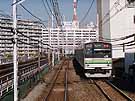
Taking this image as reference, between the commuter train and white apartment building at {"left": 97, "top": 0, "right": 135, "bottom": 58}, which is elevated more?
white apartment building at {"left": 97, "top": 0, "right": 135, "bottom": 58}

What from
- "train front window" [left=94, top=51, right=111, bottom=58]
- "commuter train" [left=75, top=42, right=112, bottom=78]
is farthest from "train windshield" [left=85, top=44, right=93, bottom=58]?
"train front window" [left=94, top=51, right=111, bottom=58]

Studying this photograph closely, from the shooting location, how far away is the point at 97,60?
2164cm

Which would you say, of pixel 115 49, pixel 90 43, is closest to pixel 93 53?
pixel 90 43

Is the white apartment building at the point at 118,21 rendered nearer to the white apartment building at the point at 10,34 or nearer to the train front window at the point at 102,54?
the white apartment building at the point at 10,34

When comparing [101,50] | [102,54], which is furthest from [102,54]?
[101,50]

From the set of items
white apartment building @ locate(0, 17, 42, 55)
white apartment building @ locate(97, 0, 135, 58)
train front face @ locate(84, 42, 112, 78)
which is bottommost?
train front face @ locate(84, 42, 112, 78)

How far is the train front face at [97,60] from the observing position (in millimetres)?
21453

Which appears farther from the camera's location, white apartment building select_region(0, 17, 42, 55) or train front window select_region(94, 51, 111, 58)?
train front window select_region(94, 51, 111, 58)

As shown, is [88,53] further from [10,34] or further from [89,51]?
[10,34]

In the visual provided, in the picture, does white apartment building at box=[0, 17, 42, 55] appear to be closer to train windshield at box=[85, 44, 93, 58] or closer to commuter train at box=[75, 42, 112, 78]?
train windshield at box=[85, 44, 93, 58]

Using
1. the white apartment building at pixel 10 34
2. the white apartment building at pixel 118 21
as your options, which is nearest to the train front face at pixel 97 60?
the white apartment building at pixel 10 34

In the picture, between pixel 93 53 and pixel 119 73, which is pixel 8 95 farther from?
pixel 119 73

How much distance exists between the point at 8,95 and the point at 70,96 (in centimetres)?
444

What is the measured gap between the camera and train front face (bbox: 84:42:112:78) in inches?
845
